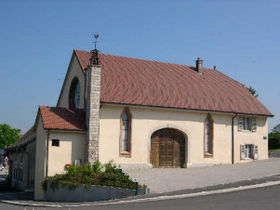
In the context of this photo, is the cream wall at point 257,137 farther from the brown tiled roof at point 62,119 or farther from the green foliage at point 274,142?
the green foliage at point 274,142

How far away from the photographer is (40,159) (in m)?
23.7

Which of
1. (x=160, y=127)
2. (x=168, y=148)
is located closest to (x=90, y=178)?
(x=160, y=127)

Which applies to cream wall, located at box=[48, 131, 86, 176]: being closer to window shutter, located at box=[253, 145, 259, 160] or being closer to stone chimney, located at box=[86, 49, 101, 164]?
stone chimney, located at box=[86, 49, 101, 164]

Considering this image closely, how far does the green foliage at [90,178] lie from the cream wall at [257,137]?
12.6 meters

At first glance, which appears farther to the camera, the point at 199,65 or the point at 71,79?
the point at 199,65

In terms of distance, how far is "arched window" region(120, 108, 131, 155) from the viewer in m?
26.2

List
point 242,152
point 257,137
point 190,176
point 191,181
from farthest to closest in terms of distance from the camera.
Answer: point 257,137
point 242,152
point 190,176
point 191,181

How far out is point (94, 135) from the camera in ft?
78.4

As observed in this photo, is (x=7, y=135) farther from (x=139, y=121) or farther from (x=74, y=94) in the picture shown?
(x=139, y=121)

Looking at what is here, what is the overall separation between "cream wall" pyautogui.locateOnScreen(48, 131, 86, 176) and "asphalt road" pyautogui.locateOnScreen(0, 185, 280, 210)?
7.49 metres

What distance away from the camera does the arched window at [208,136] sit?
1156 inches

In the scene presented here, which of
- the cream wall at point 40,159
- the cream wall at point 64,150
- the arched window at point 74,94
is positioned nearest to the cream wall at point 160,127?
the cream wall at point 64,150

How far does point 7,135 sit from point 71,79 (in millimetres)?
50306

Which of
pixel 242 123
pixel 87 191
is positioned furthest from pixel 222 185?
pixel 242 123
